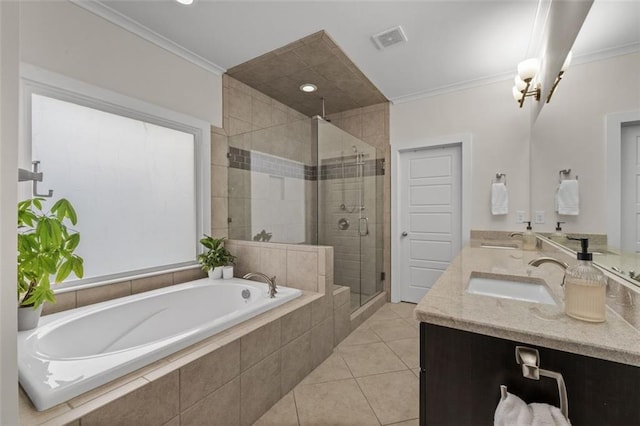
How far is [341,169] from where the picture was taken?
2.96 m

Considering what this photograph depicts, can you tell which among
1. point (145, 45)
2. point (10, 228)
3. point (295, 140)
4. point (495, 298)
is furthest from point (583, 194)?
point (145, 45)

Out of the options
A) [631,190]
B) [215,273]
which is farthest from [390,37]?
[215,273]

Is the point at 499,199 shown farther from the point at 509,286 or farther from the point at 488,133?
the point at 509,286

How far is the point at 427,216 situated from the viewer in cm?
333

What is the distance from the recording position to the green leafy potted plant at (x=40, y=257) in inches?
51.4

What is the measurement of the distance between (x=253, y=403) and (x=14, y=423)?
1298 millimetres

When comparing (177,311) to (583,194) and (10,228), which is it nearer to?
(10,228)

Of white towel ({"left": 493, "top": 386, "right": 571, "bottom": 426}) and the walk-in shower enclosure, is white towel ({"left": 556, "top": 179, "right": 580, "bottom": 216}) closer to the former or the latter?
white towel ({"left": 493, "top": 386, "right": 571, "bottom": 426})

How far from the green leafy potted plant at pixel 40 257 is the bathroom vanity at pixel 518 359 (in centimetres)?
168

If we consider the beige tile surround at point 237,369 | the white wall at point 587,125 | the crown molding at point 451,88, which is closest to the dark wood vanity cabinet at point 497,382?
the white wall at point 587,125

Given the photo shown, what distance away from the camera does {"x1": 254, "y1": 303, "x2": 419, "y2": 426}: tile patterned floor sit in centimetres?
154

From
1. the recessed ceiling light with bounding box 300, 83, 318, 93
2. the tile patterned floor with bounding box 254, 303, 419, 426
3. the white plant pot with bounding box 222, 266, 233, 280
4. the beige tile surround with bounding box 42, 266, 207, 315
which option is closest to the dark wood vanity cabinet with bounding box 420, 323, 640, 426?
the tile patterned floor with bounding box 254, 303, 419, 426

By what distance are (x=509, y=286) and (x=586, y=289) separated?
630mm

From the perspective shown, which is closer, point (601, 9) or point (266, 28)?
point (601, 9)
